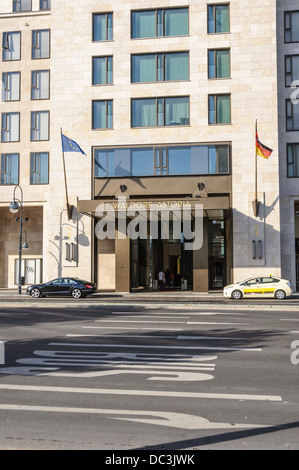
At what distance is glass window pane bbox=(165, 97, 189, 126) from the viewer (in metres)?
35.6

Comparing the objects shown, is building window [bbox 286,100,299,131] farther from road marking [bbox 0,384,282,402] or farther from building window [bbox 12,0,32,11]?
road marking [bbox 0,384,282,402]

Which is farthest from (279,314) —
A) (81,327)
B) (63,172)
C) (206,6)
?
(206,6)

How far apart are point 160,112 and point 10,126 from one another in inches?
546

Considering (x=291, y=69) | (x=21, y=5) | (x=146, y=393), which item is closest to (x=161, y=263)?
(x=291, y=69)

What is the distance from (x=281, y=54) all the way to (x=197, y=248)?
55.8 feet

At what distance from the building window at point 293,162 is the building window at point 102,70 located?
608 inches

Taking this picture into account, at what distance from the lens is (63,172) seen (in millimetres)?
36812

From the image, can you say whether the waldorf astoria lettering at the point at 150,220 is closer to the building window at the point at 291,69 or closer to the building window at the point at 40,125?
the building window at the point at 40,125

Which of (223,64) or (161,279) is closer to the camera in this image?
(223,64)

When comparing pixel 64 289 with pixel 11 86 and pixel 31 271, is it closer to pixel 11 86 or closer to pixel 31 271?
pixel 31 271

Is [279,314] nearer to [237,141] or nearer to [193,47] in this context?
[237,141]

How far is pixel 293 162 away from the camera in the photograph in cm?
3591

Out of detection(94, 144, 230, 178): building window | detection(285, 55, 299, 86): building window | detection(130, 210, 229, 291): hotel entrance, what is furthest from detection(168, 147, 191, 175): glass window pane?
detection(285, 55, 299, 86): building window

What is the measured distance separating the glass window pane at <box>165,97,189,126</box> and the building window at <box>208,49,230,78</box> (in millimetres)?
2889
